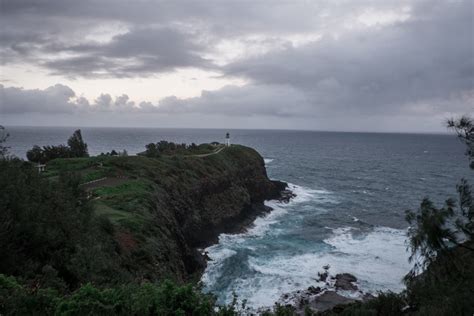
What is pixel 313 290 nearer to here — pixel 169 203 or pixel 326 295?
pixel 326 295

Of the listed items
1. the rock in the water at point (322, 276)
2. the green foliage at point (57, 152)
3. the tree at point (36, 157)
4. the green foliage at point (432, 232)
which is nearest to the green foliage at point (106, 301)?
the green foliage at point (432, 232)

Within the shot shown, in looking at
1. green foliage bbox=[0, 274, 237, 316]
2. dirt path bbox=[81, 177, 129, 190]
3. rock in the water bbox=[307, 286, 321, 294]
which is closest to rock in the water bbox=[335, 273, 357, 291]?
rock in the water bbox=[307, 286, 321, 294]

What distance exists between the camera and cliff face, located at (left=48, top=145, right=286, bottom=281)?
25500mm

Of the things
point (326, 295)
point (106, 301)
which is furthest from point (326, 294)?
point (106, 301)

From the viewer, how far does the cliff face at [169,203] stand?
83.7ft

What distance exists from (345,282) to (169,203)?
20.8m

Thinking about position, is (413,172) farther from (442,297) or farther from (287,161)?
(442,297)

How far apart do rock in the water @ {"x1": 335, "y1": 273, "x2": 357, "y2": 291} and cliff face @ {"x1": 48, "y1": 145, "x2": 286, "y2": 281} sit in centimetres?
1311

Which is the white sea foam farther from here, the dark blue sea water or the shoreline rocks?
the shoreline rocks

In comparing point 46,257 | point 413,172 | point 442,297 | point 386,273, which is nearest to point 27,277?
point 46,257

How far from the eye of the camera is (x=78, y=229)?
17.8m

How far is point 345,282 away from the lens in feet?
110

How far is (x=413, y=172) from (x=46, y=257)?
110365 mm

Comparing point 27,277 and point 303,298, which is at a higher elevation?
point 27,277
